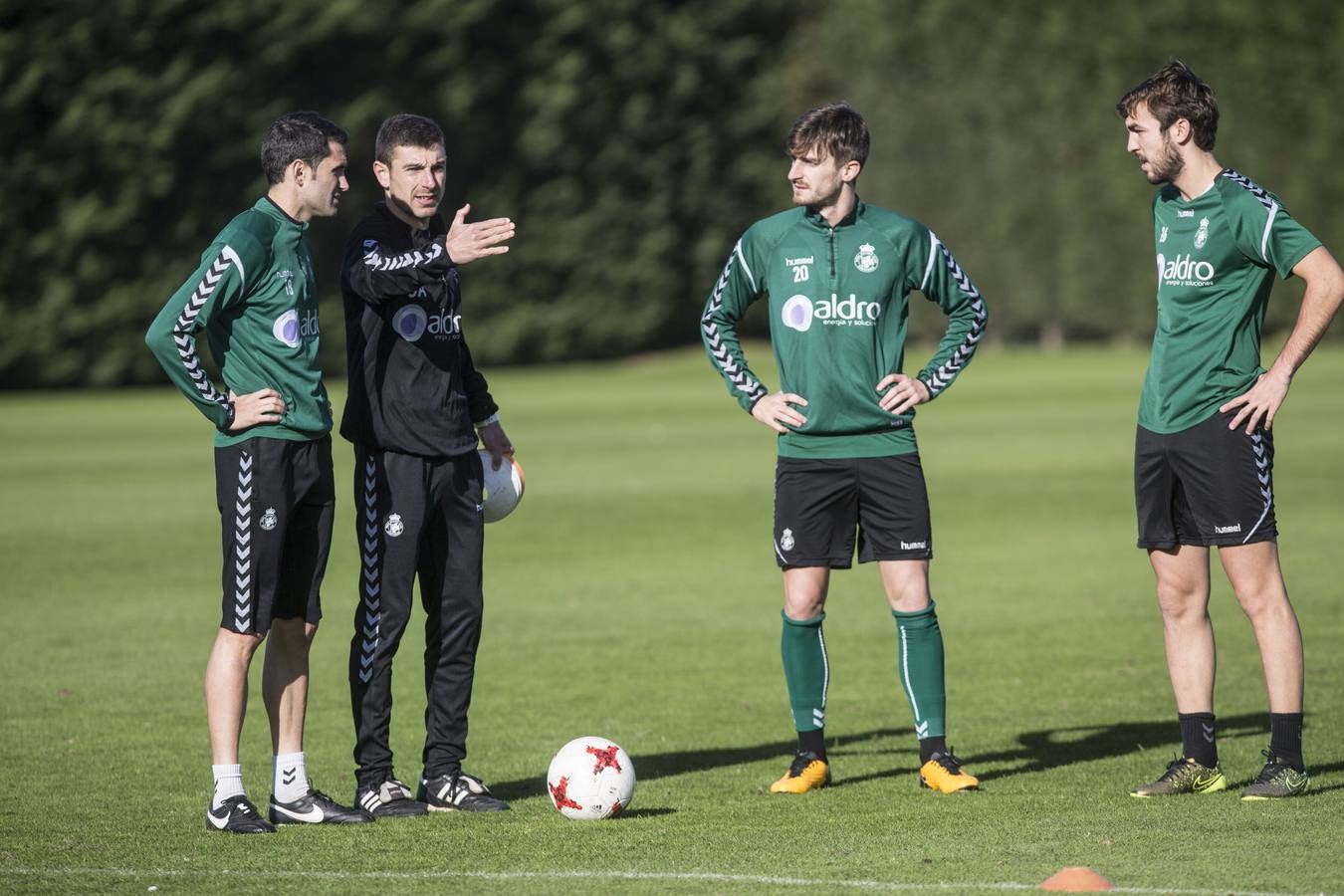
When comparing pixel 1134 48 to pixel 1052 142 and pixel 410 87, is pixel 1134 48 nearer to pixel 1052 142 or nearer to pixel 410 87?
pixel 1052 142

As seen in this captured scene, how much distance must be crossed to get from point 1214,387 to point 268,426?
10.2 ft

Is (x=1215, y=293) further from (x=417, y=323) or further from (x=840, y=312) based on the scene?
(x=417, y=323)

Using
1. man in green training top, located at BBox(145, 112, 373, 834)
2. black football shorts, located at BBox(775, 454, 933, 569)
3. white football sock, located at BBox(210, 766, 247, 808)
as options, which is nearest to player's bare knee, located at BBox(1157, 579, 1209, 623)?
black football shorts, located at BBox(775, 454, 933, 569)

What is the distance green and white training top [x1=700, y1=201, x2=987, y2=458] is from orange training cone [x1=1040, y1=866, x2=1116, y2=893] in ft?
6.48

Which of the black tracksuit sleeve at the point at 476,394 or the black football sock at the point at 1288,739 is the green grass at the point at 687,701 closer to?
the black football sock at the point at 1288,739

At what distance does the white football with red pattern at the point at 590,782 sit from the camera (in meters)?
5.77

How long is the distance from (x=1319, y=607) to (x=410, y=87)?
32717 millimetres

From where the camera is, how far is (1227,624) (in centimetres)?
1001

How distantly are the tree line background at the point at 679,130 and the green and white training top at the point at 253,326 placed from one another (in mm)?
30590

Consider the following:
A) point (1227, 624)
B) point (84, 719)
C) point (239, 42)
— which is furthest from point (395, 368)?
point (239, 42)

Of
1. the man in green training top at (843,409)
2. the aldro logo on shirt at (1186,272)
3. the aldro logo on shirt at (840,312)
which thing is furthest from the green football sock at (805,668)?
the aldro logo on shirt at (1186,272)

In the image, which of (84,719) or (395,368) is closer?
(395,368)

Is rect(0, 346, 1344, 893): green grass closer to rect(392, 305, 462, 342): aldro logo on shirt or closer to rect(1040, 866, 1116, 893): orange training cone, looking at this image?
rect(1040, 866, 1116, 893): orange training cone

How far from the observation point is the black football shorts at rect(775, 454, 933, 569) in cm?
636
